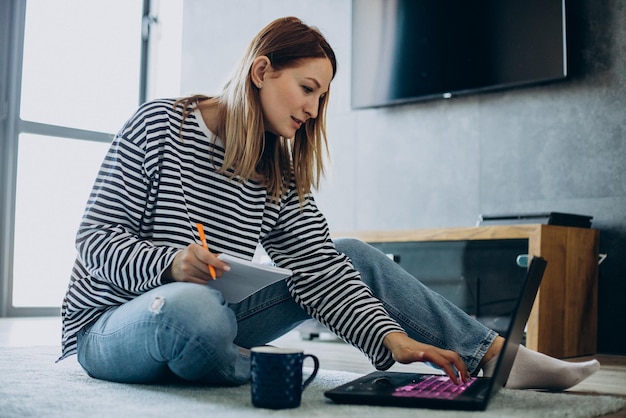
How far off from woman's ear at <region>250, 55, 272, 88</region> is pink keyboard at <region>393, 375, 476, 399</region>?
0.62m

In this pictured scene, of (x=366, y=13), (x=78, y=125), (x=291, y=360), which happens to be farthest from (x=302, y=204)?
(x=78, y=125)

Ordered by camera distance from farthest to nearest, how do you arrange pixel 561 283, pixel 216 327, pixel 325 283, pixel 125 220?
1. pixel 561 283
2. pixel 325 283
3. pixel 125 220
4. pixel 216 327

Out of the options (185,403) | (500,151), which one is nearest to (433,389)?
(185,403)

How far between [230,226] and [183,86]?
3.06 meters

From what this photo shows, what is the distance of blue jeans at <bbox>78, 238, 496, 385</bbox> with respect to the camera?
1168 mm

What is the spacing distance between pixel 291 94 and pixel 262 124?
3.1 inches

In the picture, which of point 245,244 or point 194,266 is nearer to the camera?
point 194,266

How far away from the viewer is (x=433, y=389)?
121 centimetres

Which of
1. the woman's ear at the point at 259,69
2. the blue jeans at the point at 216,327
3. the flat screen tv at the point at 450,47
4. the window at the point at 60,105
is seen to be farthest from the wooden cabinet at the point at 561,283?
the window at the point at 60,105

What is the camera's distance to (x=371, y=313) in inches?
54.5

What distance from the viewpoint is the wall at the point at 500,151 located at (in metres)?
2.61

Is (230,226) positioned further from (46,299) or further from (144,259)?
(46,299)

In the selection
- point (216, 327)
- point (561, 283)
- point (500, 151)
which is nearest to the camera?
point (216, 327)

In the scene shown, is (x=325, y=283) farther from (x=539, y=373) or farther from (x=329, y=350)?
(x=329, y=350)
